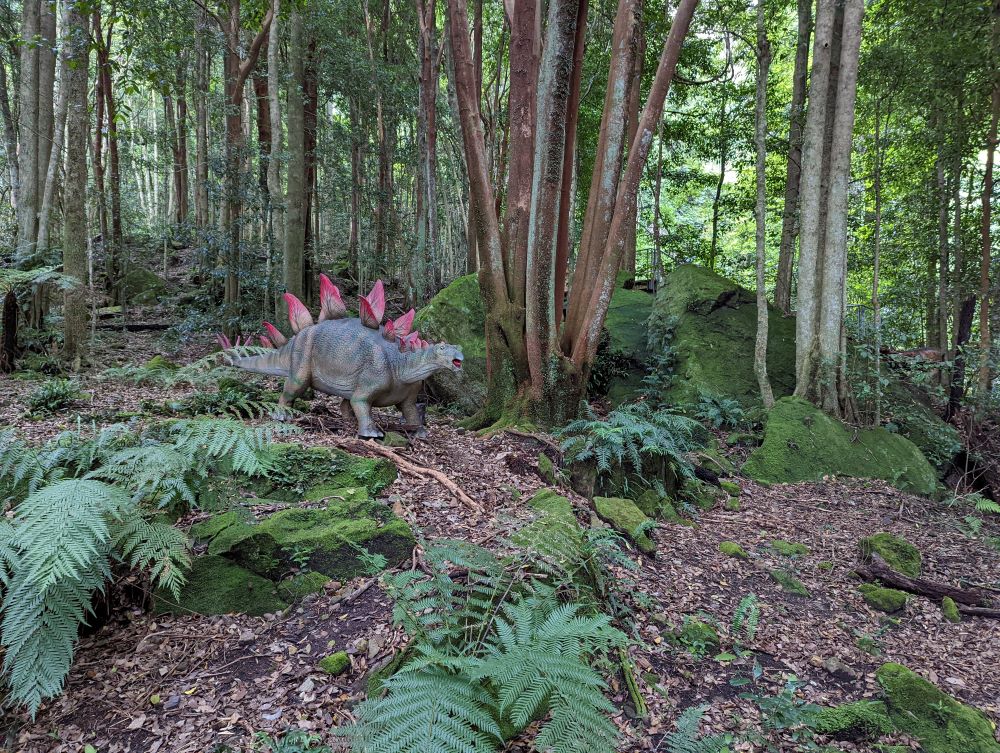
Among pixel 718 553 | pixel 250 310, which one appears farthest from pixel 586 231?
pixel 250 310

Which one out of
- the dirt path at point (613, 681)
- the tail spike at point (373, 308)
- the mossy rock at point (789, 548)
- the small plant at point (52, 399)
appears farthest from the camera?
the small plant at point (52, 399)

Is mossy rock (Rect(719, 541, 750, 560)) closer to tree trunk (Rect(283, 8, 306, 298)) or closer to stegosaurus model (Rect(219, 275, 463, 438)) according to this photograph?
stegosaurus model (Rect(219, 275, 463, 438))

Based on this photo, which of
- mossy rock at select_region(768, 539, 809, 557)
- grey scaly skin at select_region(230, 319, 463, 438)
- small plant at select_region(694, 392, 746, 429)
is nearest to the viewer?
mossy rock at select_region(768, 539, 809, 557)

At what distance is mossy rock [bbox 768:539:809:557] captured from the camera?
387 centimetres

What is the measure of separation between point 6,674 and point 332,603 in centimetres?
107

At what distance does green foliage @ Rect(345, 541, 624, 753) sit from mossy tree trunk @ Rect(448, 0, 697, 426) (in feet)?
9.44

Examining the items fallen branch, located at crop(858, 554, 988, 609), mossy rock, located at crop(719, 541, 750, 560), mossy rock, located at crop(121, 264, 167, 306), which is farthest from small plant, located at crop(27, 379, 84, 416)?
mossy rock, located at crop(121, 264, 167, 306)

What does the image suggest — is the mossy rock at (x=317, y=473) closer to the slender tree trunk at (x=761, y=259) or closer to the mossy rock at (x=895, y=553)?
the mossy rock at (x=895, y=553)

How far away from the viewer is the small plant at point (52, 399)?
450 centimetres

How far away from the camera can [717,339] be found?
7.82 m

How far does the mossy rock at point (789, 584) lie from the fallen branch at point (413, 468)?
6.58 feet

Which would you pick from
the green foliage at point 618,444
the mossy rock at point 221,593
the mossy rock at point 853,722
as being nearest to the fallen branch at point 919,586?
the green foliage at point 618,444

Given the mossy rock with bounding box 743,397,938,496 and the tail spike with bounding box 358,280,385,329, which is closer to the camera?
the tail spike with bounding box 358,280,385,329

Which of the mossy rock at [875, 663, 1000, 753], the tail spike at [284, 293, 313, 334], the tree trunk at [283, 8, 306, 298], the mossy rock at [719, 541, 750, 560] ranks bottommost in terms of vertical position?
the mossy rock at [875, 663, 1000, 753]
